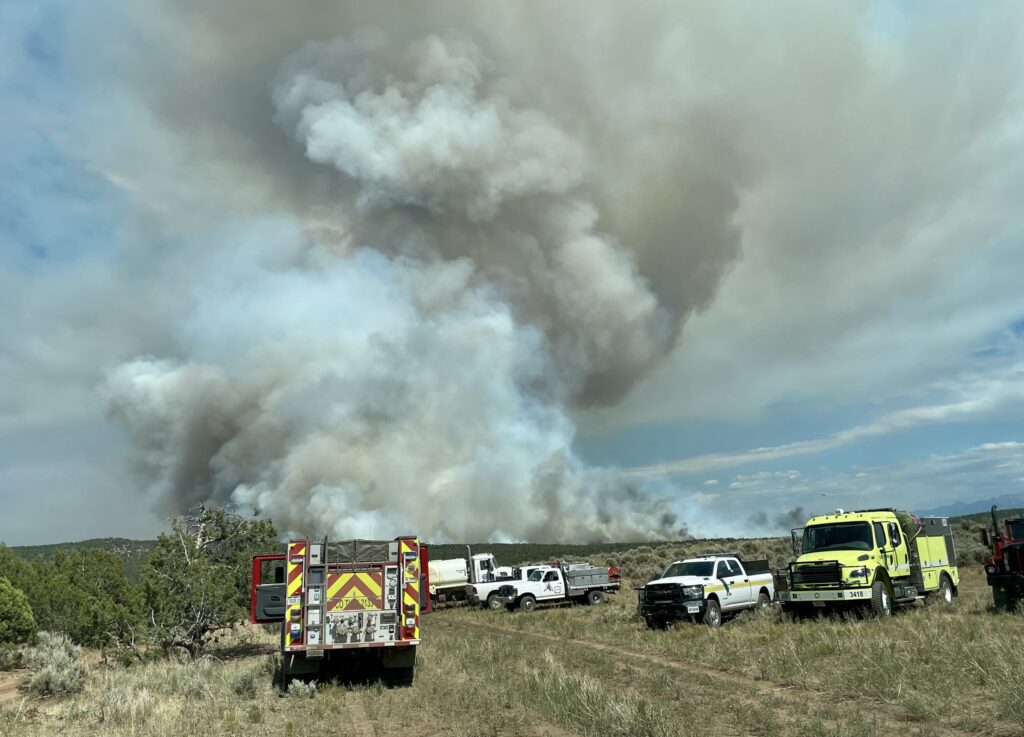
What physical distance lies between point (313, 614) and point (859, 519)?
1516cm

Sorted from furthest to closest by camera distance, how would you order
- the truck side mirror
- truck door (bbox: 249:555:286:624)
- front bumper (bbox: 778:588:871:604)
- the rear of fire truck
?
the truck side mirror < front bumper (bbox: 778:588:871:604) < truck door (bbox: 249:555:286:624) < the rear of fire truck

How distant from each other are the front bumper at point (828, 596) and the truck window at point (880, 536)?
161 centimetres

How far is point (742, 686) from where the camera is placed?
11.3m

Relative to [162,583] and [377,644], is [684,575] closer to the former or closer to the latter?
[377,644]

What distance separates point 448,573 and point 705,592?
22478 mm

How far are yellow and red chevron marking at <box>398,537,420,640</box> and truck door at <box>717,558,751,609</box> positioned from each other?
11298 mm

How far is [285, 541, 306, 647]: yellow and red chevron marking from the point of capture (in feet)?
39.4

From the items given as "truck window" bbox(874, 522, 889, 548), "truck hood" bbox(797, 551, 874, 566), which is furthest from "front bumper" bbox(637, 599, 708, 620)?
"truck window" bbox(874, 522, 889, 548)

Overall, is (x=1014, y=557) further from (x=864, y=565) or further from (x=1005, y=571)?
(x=864, y=565)

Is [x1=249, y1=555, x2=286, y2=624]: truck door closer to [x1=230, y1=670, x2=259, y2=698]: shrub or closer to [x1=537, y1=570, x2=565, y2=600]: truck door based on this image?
[x1=230, y1=670, x2=259, y2=698]: shrub

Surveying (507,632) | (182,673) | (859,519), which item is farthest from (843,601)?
(182,673)

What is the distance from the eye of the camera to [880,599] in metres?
18.4

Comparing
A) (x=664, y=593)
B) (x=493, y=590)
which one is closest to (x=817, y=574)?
(x=664, y=593)

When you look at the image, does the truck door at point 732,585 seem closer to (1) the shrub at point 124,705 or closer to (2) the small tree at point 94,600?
(1) the shrub at point 124,705
